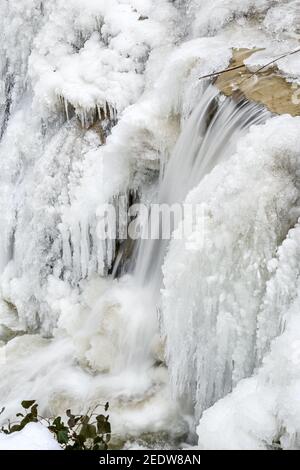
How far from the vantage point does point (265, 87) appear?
4039 mm

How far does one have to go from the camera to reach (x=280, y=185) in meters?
3.07

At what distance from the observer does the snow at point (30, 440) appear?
237 centimetres

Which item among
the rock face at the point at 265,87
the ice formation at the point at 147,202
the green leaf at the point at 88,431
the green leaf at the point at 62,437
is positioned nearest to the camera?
the green leaf at the point at 62,437

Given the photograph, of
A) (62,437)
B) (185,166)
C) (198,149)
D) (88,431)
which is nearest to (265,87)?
(198,149)

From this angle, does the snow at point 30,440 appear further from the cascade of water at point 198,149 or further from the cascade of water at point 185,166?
the cascade of water at point 198,149

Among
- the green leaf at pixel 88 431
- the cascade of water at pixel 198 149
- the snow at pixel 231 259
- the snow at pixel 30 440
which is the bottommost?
the snow at pixel 30 440

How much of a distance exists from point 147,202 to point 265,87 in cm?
163

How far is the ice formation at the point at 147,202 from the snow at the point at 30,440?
2.55 feet

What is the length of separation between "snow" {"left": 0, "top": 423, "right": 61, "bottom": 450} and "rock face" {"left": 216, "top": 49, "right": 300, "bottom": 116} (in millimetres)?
2686

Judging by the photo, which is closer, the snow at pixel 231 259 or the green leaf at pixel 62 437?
the green leaf at pixel 62 437

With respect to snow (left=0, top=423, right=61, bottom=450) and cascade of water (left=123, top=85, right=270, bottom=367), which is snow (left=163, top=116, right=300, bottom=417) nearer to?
cascade of water (left=123, top=85, right=270, bottom=367)

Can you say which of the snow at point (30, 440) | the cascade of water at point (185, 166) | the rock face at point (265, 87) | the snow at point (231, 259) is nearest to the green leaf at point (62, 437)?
the snow at point (30, 440)

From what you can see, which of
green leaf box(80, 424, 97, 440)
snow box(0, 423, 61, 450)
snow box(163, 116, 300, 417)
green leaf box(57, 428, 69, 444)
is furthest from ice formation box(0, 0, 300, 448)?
snow box(0, 423, 61, 450)
